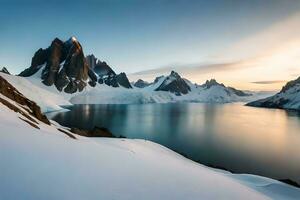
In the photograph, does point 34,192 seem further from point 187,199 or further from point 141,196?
point 187,199

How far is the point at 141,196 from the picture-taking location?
8.09 meters

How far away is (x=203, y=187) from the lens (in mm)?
10945

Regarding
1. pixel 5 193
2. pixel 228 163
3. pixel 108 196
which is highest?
pixel 5 193

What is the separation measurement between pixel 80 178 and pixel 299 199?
15.3 metres

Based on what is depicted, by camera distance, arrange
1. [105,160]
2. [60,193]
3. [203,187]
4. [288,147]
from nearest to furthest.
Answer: [60,193], [203,187], [105,160], [288,147]

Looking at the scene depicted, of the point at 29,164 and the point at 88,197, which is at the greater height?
the point at 29,164

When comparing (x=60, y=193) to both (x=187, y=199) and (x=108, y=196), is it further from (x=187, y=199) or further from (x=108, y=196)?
(x=187, y=199)

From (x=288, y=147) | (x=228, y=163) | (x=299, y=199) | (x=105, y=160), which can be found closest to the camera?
(x=105, y=160)

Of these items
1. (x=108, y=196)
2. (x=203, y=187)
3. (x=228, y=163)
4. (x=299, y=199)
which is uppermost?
(x=108, y=196)

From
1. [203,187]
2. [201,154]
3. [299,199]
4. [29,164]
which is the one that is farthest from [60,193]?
[201,154]

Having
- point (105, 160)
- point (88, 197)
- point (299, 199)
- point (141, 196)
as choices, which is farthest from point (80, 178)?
point (299, 199)

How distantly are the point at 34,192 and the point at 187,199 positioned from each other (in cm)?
495

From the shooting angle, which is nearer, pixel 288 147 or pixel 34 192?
pixel 34 192

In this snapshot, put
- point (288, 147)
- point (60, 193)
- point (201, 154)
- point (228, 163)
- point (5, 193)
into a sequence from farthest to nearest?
point (288, 147) → point (201, 154) → point (228, 163) → point (60, 193) → point (5, 193)
